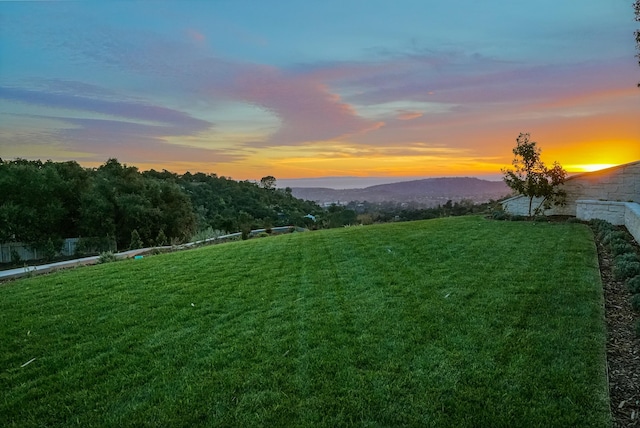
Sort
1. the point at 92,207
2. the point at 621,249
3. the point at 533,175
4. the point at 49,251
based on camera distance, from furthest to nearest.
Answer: the point at 92,207 < the point at 49,251 < the point at 533,175 < the point at 621,249

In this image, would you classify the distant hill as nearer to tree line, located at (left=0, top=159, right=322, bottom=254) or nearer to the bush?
tree line, located at (left=0, top=159, right=322, bottom=254)

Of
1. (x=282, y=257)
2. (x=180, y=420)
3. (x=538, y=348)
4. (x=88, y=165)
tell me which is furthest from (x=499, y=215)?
(x=88, y=165)

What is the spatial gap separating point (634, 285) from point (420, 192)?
76.7 ft

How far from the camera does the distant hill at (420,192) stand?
2034 centimetres

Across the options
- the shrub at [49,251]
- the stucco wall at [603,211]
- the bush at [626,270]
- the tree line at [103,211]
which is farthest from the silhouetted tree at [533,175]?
the shrub at [49,251]

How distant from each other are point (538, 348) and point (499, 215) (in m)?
10.6

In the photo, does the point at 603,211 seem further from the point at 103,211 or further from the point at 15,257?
the point at 15,257

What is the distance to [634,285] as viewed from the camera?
452cm

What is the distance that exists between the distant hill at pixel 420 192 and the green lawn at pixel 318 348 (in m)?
14.1

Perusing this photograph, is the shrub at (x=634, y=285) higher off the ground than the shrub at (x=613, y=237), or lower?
lower

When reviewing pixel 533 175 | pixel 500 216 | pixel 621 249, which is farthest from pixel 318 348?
pixel 533 175

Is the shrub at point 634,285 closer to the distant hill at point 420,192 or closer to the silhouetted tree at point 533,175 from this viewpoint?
the silhouetted tree at point 533,175

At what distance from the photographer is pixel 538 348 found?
3105 mm

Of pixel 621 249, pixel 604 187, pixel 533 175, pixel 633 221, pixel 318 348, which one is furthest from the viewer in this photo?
pixel 533 175
